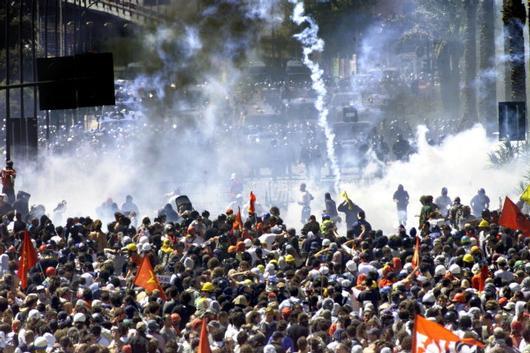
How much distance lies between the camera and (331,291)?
18.4 m

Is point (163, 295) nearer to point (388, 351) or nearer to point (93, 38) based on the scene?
point (388, 351)

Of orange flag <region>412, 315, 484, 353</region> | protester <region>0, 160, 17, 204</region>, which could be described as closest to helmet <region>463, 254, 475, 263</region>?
orange flag <region>412, 315, 484, 353</region>

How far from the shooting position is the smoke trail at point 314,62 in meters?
60.3

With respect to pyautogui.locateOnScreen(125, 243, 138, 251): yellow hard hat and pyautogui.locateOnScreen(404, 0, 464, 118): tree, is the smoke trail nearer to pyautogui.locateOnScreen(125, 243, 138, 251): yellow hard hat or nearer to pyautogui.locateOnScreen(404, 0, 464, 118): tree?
pyautogui.locateOnScreen(404, 0, 464, 118): tree

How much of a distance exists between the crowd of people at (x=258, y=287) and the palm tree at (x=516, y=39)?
1196 centimetres

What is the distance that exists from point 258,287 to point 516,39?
2153 centimetres

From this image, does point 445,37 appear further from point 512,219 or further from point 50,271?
point 50,271

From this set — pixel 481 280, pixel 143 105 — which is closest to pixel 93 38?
pixel 143 105

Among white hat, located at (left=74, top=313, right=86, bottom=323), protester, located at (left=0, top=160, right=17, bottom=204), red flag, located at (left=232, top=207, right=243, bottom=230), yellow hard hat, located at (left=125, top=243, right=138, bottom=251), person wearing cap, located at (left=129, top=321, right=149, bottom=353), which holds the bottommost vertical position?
person wearing cap, located at (left=129, top=321, right=149, bottom=353)

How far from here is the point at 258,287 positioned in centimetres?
1898

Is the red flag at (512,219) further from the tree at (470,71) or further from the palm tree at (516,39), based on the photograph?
the tree at (470,71)

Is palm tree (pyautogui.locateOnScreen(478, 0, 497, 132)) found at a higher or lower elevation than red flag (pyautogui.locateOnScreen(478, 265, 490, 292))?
higher

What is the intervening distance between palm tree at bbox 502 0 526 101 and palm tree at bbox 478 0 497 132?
11.9 meters

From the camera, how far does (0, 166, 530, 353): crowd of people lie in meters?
15.8
